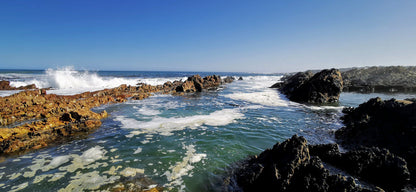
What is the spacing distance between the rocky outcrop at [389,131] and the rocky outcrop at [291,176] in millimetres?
2365

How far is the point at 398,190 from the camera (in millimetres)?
3650

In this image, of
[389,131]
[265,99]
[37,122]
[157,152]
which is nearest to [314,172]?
[389,131]

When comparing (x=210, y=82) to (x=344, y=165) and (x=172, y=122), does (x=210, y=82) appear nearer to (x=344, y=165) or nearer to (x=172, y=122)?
(x=172, y=122)

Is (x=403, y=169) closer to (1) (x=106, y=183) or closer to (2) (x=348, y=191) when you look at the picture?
(2) (x=348, y=191)

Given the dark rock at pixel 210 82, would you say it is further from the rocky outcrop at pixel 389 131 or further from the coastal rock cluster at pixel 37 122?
the rocky outcrop at pixel 389 131

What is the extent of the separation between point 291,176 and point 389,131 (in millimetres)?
4680

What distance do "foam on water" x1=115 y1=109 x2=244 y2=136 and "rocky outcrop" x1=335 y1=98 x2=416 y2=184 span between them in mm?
5174

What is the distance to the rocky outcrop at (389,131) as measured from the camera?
479 cm

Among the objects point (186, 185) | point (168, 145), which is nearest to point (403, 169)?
point (186, 185)

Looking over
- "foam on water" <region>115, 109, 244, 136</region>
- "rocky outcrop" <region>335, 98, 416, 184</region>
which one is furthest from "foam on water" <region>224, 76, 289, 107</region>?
"rocky outcrop" <region>335, 98, 416, 184</region>

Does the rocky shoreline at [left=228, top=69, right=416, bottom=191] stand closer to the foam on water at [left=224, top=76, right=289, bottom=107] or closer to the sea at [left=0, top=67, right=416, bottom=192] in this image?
the sea at [left=0, top=67, right=416, bottom=192]

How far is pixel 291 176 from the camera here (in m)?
3.47

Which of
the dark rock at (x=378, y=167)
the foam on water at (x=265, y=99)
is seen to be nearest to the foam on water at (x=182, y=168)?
the dark rock at (x=378, y=167)

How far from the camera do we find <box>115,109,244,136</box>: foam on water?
26.8 ft
